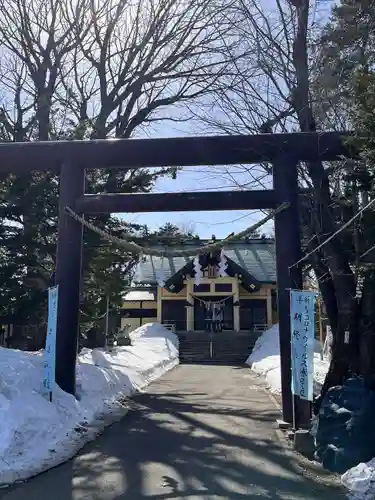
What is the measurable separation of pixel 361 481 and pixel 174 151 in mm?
5874

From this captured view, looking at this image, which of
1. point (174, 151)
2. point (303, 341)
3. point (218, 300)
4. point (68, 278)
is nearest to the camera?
point (303, 341)

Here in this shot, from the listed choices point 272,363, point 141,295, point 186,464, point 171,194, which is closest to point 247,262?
point 141,295

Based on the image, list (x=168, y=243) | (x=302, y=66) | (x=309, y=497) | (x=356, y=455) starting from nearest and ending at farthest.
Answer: (x=309, y=497)
(x=356, y=455)
(x=302, y=66)
(x=168, y=243)

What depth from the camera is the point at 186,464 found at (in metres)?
6.29

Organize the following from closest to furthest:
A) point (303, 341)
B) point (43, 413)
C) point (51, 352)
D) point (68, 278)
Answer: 1. point (43, 413)
2. point (303, 341)
3. point (51, 352)
4. point (68, 278)

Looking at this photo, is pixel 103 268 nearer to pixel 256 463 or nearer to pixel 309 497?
pixel 256 463

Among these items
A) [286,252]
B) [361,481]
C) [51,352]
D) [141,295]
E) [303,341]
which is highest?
[141,295]

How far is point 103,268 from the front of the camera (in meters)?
14.2

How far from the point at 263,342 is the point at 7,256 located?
61.4 feet

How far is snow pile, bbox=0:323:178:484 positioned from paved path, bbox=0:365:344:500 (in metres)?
0.29

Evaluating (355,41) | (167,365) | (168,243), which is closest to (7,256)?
(168,243)

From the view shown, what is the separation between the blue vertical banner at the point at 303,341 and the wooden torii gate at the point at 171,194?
1.92ft

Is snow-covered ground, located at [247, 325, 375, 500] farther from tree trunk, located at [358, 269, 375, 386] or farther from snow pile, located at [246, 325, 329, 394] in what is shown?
tree trunk, located at [358, 269, 375, 386]

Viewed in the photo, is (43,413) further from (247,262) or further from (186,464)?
(247,262)
